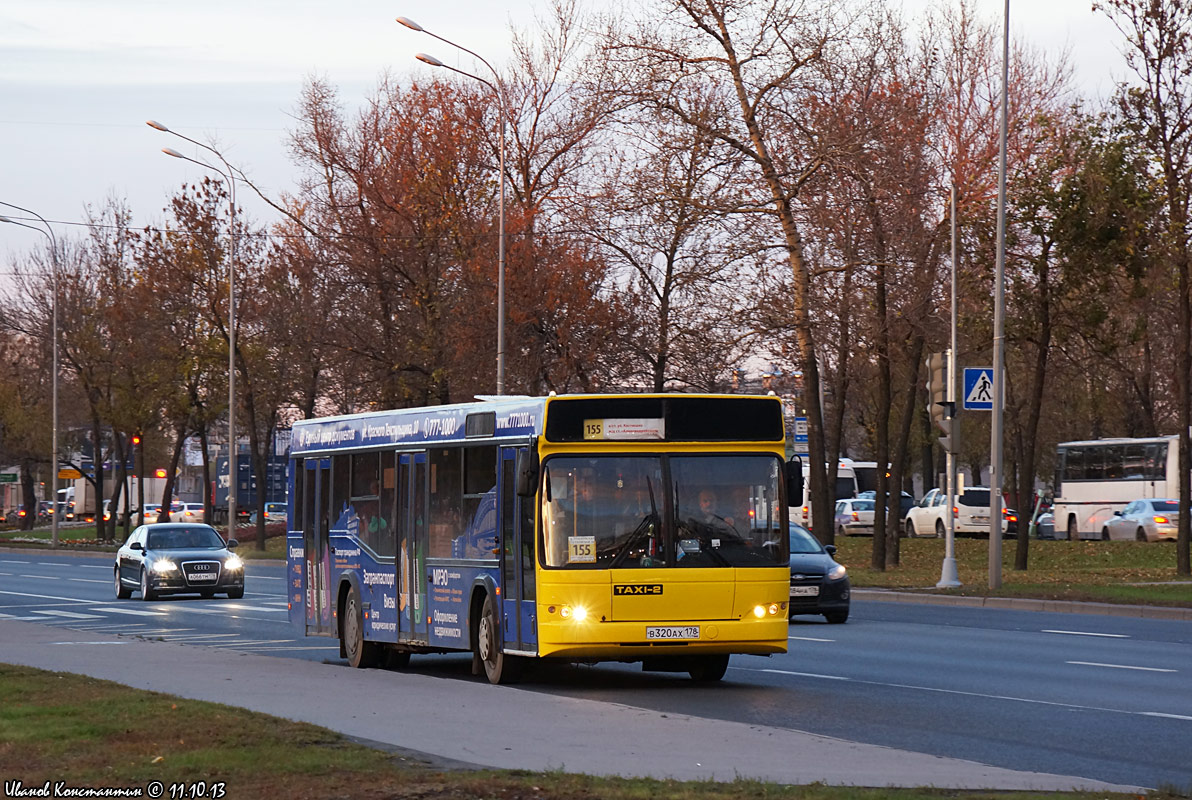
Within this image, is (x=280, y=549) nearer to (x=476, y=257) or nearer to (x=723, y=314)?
(x=476, y=257)

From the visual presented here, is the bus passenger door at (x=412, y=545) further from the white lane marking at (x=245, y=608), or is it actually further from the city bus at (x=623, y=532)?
the white lane marking at (x=245, y=608)

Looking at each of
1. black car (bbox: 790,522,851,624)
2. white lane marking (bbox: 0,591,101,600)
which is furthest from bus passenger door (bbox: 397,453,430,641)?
white lane marking (bbox: 0,591,101,600)

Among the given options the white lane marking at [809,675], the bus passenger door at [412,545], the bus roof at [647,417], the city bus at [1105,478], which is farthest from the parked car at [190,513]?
the bus roof at [647,417]

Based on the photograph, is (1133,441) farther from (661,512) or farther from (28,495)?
(28,495)

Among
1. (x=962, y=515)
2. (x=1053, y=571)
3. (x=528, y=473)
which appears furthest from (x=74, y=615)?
(x=962, y=515)

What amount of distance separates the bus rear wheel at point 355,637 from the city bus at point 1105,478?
136ft

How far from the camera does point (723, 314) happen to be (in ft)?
129

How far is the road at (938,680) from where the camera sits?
39.7ft

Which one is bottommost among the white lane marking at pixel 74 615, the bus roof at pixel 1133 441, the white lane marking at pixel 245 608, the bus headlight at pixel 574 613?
the white lane marking at pixel 245 608

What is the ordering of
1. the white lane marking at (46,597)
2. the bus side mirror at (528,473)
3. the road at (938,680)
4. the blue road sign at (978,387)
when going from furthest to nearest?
1. the white lane marking at (46,597)
2. the blue road sign at (978,387)
3. the bus side mirror at (528,473)
4. the road at (938,680)

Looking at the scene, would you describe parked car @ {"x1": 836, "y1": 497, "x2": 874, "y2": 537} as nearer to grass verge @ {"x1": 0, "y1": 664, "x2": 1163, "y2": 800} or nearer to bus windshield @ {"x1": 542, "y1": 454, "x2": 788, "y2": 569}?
bus windshield @ {"x1": 542, "y1": 454, "x2": 788, "y2": 569}

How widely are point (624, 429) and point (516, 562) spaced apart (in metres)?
1.51

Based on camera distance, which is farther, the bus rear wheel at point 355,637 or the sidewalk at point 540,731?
the bus rear wheel at point 355,637

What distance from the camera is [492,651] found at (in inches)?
647
